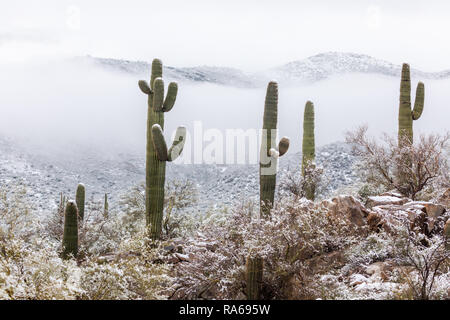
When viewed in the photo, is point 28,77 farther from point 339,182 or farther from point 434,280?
point 434,280

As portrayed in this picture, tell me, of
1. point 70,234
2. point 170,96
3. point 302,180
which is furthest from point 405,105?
point 70,234

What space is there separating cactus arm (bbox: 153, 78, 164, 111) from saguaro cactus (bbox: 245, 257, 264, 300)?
4.55 meters

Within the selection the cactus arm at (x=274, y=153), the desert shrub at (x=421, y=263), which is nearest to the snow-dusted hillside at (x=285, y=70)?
the cactus arm at (x=274, y=153)

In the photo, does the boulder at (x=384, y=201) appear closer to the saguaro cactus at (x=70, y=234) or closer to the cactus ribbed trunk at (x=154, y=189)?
the cactus ribbed trunk at (x=154, y=189)

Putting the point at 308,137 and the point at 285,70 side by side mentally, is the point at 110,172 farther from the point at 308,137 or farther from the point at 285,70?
the point at 308,137

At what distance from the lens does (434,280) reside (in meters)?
5.60

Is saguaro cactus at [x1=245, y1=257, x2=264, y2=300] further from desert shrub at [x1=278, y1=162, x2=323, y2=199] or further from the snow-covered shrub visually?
desert shrub at [x1=278, y1=162, x2=323, y2=199]

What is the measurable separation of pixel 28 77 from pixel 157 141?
112 feet

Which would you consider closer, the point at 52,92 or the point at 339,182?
the point at 339,182

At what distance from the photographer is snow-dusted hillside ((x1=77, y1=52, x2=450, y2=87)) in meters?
32.4

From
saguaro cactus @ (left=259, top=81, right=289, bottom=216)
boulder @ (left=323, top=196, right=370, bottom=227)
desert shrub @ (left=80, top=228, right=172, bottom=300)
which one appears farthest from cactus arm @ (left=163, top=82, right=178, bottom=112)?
desert shrub @ (left=80, top=228, right=172, bottom=300)

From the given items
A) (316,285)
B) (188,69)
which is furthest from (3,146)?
(316,285)

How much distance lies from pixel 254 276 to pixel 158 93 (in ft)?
15.5

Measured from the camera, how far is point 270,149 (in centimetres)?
978
